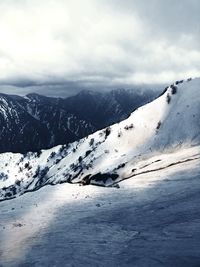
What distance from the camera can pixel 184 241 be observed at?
54.7ft

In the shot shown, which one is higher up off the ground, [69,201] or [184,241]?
[184,241]

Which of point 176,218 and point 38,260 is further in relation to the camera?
point 176,218

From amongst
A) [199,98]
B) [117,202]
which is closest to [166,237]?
[117,202]

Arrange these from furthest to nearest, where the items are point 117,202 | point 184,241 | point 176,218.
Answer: point 117,202
point 176,218
point 184,241

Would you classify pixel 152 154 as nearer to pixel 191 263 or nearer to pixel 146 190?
pixel 146 190

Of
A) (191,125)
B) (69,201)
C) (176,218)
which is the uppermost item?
(176,218)

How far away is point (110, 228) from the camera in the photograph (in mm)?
20453

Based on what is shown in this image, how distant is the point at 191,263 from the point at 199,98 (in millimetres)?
191425

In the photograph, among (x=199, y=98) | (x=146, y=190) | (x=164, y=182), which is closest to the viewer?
(x=146, y=190)

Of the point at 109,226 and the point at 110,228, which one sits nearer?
the point at 110,228

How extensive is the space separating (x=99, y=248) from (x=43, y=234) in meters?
4.68

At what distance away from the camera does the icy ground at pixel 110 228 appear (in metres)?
16.1

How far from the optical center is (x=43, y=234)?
21062 millimetres

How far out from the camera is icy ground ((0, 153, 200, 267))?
16.1 metres
